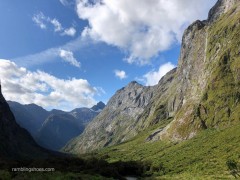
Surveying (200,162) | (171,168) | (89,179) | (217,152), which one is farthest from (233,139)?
(89,179)

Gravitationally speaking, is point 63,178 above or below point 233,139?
below

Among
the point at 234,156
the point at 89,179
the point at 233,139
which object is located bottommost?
the point at 89,179

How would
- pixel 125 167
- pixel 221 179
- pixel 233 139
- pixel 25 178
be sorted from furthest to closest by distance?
pixel 233 139 → pixel 125 167 → pixel 221 179 → pixel 25 178

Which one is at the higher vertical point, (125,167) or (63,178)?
(125,167)

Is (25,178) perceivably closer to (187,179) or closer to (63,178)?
(63,178)

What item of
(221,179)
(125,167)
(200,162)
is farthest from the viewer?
(200,162)

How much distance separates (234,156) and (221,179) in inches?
2325

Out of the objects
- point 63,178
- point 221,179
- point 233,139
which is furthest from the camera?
point 233,139

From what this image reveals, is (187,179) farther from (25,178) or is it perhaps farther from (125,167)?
(25,178)

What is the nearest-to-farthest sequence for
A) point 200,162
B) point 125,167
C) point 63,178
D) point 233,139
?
1. point 63,178
2. point 125,167
3. point 200,162
4. point 233,139

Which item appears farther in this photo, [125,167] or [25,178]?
[125,167]

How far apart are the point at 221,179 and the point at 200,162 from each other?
230 feet

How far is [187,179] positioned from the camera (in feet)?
398

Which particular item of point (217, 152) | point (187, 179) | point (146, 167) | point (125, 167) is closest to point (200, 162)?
point (217, 152)
